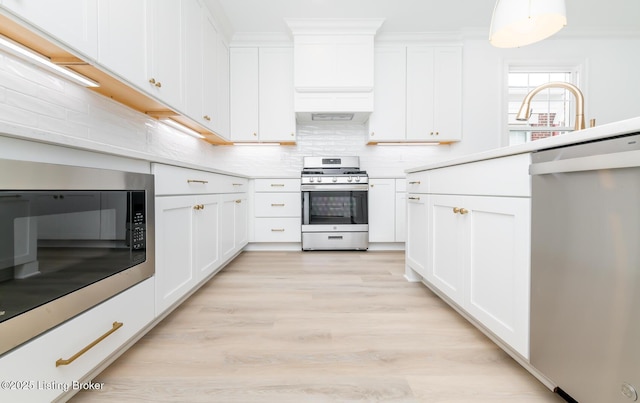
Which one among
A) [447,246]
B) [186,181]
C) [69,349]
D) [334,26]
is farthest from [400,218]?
[69,349]

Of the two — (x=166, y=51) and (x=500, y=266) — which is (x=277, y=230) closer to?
(x=166, y=51)

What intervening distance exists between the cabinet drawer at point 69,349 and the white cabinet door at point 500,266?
4.70 feet

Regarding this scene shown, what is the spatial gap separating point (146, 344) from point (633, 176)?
1.74 meters

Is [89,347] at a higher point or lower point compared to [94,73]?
lower

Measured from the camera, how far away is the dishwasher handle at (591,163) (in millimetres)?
651

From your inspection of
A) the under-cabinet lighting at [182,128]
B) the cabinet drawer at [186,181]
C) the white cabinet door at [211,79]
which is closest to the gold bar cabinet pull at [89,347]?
the cabinet drawer at [186,181]

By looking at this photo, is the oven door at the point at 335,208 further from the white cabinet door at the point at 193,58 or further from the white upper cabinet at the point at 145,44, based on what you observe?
the white upper cabinet at the point at 145,44

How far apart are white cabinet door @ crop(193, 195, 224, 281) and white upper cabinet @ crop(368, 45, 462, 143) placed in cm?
211

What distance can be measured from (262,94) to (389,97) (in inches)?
59.4

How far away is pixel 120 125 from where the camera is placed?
6.35 feet

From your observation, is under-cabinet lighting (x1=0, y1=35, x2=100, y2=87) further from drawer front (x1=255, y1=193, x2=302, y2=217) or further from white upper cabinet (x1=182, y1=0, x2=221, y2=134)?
drawer front (x1=255, y1=193, x2=302, y2=217)

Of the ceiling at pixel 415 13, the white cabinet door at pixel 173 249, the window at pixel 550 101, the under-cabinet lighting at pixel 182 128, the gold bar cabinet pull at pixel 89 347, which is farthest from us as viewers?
the window at pixel 550 101

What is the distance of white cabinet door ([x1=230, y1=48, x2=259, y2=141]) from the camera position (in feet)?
11.1

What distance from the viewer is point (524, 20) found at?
4.98ft
